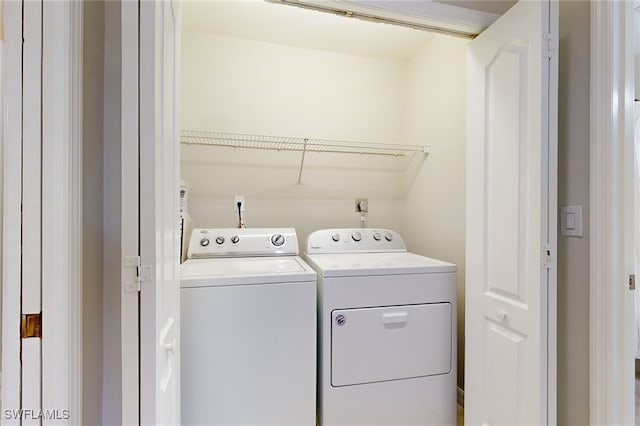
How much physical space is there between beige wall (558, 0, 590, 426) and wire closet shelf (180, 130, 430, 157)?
3.52 feet

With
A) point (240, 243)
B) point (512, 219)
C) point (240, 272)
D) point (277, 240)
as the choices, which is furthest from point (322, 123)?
point (512, 219)

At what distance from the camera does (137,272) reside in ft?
2.49

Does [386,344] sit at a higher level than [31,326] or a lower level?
lower

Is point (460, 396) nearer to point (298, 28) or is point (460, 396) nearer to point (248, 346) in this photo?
point (248, 346)

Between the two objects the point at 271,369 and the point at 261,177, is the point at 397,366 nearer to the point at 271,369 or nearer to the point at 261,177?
the point at 271,369

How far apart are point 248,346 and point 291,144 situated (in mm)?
1519

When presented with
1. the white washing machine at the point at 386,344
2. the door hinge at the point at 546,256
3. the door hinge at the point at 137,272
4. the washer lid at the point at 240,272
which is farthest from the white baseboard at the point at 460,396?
the door hinge at the point at 137,272

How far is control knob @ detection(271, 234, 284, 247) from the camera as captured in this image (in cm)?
197

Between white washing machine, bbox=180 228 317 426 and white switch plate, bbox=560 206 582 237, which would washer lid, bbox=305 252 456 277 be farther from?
white switch plate, bbox=560 206 582 237

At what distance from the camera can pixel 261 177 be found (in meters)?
2.31

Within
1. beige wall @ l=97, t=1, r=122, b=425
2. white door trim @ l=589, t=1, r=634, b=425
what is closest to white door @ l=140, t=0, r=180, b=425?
beige wall @ l=97, t=1, r=122, b=425

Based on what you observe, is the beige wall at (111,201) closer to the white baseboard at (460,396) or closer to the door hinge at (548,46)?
the door hinge at (548,46)

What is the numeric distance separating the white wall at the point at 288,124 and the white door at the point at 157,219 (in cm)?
119

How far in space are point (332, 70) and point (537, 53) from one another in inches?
64.2
